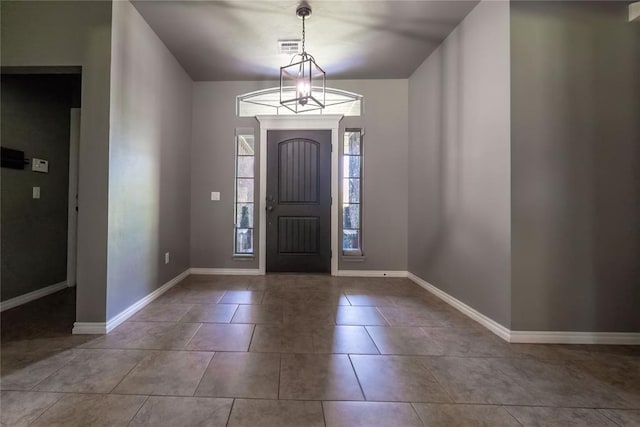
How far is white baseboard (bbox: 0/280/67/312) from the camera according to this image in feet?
7.80

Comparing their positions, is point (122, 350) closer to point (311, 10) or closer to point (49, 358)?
point (49, 358)

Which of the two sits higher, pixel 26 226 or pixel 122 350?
pixel 26 226

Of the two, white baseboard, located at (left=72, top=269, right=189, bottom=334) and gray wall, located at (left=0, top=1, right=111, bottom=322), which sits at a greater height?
gray wall, located at (left=0, top=1, right=111, bottom=322)

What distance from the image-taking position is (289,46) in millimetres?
2801

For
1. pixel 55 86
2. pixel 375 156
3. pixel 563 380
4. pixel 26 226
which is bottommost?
A: pixel 563 380

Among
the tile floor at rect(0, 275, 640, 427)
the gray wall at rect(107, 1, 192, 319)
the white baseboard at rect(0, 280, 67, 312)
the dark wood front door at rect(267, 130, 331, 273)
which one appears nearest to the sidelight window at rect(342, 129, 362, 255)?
the dark wood front door at rect(267, 130, 331, 273)

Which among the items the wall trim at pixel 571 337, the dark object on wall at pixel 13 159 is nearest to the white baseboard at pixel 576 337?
the wall trim at pixel 571 337

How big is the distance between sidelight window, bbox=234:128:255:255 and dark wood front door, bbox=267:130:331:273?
260 millimetres

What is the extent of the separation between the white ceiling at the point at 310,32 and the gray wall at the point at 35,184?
45.3 inches

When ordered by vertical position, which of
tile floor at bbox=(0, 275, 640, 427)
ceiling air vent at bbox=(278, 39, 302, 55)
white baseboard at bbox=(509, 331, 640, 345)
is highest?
ceiling air vent at bbox=(278, 39, 302, 55)

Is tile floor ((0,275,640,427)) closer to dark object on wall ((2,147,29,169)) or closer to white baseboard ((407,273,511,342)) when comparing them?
white baseboard ((407,273,511,342))

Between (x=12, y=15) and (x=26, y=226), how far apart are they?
1808 mm

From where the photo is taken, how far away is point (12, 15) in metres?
1.94

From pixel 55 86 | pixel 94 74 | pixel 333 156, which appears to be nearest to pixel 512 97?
pixel 333 156
